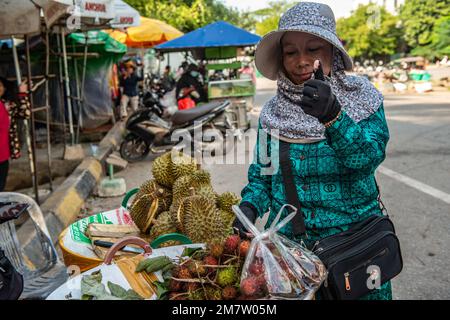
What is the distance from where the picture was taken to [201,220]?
2326 millimetres

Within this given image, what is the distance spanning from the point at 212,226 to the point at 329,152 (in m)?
0.86

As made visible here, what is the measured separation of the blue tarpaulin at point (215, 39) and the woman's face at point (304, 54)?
36.0ft

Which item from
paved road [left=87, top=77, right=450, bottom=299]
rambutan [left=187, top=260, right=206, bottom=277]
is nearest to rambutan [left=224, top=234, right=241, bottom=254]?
rambutan [left=187, top=260, right=206, bottom=277]

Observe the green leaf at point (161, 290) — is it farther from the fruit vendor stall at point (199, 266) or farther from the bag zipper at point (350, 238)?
the bag zipper at point (350, 238)

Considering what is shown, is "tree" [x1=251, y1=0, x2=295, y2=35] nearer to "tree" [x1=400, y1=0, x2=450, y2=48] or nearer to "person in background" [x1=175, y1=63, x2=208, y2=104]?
"tree" [x1=400, y1=0, x2=450, y2=48]

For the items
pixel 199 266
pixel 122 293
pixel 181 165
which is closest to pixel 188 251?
pixel 199 266

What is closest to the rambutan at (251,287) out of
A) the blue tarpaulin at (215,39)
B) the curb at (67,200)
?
the curb at (67,200)

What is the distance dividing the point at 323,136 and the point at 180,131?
265 inches

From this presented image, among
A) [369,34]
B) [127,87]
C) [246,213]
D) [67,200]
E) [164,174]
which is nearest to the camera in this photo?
[246,213]

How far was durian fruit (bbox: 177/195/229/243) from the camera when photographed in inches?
90.5

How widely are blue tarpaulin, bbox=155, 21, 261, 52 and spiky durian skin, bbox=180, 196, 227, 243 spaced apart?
34.9 ft

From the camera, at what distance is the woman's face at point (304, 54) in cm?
181

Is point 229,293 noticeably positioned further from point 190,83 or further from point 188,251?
point 190,83

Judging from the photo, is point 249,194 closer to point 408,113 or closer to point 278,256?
point 278,256
